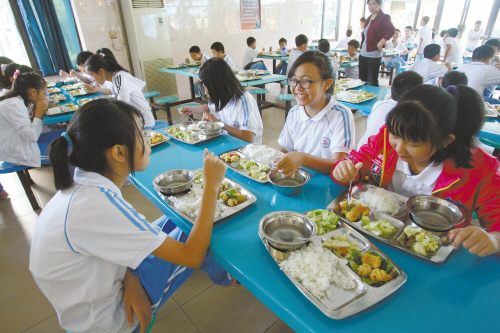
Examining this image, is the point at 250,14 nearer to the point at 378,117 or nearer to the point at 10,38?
the point at 10,38

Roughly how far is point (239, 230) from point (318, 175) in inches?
26.0

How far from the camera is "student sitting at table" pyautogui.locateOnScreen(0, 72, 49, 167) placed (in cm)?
247

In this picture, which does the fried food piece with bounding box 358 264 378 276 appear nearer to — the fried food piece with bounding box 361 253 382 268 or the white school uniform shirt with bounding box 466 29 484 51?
the fried food piece with bounding box 361 253 382 268

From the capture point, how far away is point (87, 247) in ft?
3.06

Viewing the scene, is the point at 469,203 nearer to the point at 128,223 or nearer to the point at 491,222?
the point at 491,222

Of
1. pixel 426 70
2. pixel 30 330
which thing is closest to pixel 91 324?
pixel 30 330

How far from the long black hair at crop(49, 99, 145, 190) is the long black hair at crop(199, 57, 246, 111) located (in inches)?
56.3

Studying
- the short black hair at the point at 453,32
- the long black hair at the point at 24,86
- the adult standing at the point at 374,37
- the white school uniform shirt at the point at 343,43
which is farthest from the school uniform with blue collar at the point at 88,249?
the white school uniform shirt at the point at 343,43

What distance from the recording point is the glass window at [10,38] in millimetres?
5156

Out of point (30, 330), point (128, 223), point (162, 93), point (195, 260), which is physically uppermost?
point (128, 223)

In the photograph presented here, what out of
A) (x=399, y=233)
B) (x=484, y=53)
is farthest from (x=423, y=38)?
(x=399, y=233)

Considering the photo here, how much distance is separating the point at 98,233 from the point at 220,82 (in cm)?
178

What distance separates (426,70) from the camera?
432cm

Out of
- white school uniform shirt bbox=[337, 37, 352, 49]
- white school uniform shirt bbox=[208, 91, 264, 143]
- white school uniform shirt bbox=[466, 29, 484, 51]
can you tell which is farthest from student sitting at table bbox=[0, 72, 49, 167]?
white school uniform shirt bbox=[466, 29, 484, 51]
